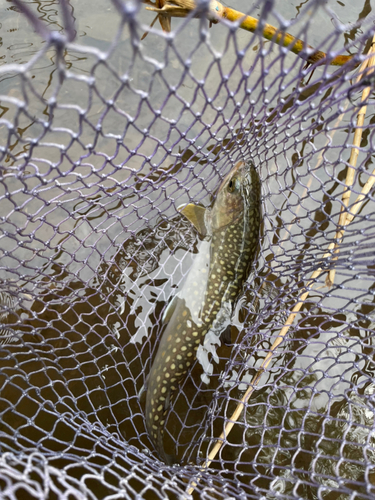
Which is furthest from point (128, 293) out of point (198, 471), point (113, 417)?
point (198, 471)

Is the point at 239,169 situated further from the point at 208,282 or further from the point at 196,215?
the point at 208,282

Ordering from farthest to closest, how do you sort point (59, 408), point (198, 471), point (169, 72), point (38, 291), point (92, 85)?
point (169, 72)
point (38, 291)
point (59, 408)
point (198, 471)
point (92, 85)

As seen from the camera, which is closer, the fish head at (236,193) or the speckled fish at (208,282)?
the speckled fish at (208,282)

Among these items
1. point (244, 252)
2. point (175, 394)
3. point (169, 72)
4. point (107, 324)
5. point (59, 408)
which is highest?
point (169, 72)

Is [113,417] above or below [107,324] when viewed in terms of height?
below

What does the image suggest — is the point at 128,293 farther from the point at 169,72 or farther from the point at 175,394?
the point at 169,72

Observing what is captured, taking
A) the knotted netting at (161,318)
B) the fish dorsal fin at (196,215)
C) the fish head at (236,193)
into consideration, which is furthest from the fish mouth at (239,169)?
the fish dorsal fin at (196,215)

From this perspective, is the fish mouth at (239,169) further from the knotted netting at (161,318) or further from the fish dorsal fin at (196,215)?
the fish dorsal fin at (196,215)

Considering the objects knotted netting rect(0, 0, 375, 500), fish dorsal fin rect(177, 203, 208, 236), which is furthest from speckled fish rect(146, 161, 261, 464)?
knotted netting rect(0, 0, 375, 500)
